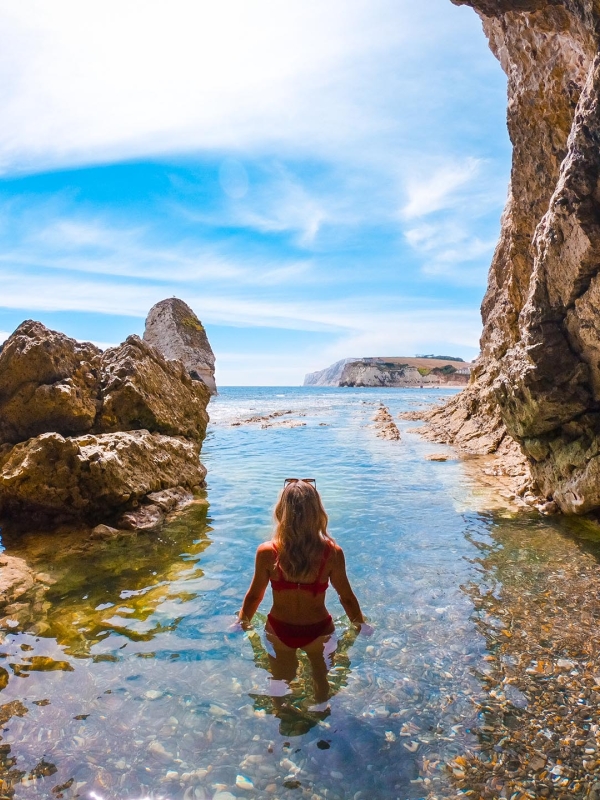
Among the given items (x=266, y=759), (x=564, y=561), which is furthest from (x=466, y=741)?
(x=564, y=561)

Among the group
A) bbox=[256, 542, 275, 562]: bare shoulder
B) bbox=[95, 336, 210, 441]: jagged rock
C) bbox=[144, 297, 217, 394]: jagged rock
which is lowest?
bbox=[256, 542, 275, 562]: bare shoulder

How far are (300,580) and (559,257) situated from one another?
23.4 feet

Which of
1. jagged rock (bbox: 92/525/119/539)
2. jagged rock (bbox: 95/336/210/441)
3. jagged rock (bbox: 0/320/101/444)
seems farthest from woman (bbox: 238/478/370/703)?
jagged rock (bbox: 95/336/210/441)

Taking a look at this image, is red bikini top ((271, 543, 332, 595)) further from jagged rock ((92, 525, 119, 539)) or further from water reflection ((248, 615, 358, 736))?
jagged rock ((92, 525, 119, 539))

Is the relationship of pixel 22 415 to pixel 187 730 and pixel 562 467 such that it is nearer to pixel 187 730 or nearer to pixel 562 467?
pixel 187 730

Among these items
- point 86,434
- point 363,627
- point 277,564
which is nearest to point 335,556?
point 277,564

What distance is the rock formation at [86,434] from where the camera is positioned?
8.62 m

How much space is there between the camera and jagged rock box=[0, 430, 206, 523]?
27.8ft

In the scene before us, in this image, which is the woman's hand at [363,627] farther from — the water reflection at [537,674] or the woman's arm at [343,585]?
the water reflection at [537,674]

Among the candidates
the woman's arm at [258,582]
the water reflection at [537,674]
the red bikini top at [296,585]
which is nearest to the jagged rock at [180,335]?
the water reflection at [537,674]

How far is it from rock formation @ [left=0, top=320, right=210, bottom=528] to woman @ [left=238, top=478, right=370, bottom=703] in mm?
5210

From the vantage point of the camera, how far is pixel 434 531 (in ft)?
31.1

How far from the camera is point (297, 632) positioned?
15.2 feet

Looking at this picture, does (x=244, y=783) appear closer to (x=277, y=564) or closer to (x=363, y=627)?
(x=277, y=564)
